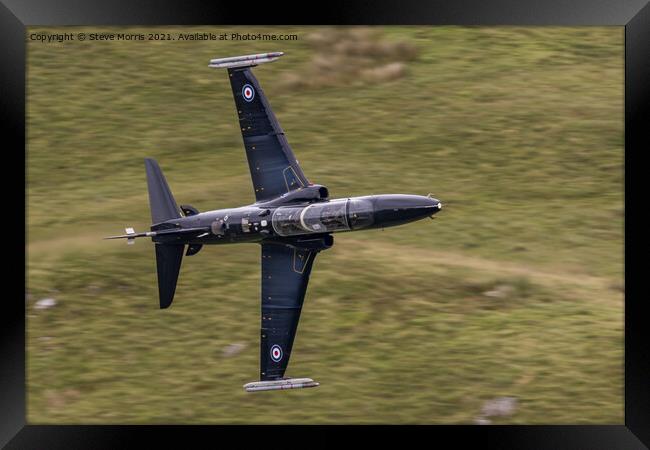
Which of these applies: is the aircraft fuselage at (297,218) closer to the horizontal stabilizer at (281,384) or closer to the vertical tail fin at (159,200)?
the vertical tail fin at (159,200)

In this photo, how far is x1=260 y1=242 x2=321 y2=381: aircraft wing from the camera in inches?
1532

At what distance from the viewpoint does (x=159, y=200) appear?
39000 mm

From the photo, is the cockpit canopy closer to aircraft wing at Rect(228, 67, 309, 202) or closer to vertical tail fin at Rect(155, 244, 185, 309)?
aircraft wing at Rect(228, 67, 309, 202)

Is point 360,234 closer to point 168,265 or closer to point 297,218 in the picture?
point 297,218

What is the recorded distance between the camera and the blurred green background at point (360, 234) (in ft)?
134

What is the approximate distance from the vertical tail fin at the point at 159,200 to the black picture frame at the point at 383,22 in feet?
14.1

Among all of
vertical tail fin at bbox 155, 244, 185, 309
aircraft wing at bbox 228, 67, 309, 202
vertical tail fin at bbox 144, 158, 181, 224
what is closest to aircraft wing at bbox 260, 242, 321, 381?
aircraft wing at bbox 228, 67, 309, 202

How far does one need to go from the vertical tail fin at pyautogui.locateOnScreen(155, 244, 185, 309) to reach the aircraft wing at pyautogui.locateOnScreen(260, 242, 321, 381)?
2.99m

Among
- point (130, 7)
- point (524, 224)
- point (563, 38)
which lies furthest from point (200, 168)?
point (563, 38)

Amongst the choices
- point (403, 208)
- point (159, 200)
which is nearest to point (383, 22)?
point (403, 208)

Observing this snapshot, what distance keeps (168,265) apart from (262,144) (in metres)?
5.33

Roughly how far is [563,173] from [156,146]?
1654 centimetres

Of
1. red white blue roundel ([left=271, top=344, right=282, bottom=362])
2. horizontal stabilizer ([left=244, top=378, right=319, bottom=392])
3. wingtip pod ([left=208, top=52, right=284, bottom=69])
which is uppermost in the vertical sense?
wingtip pod ([left=208, top=52, right=284, bottom=69])

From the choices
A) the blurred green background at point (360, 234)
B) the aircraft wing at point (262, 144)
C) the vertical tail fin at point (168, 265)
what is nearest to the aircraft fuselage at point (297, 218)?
the vertical tail fin at point (168, 265)
